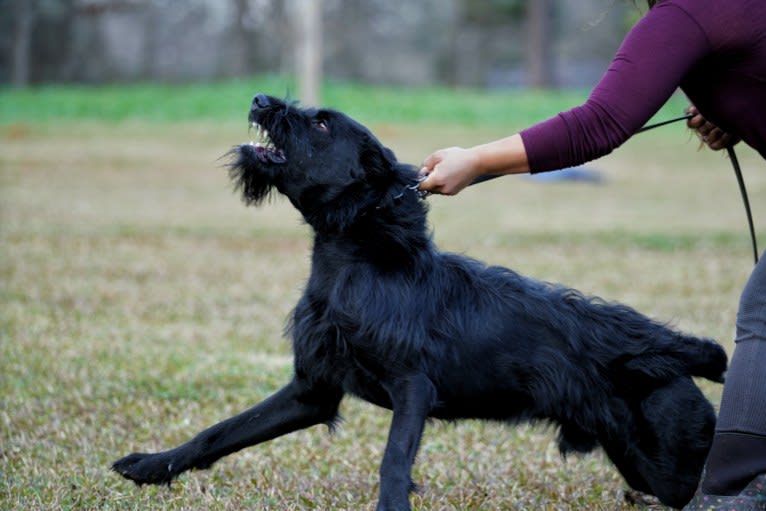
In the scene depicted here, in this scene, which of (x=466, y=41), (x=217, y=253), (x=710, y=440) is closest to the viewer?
(x=710, y=440)

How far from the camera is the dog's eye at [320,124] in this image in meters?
3.65

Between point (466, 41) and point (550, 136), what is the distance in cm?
4775

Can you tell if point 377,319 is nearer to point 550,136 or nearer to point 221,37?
point 550,136

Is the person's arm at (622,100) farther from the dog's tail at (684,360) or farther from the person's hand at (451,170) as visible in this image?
the dog's tail at (684,360)

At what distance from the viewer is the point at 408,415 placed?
3.36 m

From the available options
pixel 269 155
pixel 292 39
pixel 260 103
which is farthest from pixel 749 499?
pixel 292 39

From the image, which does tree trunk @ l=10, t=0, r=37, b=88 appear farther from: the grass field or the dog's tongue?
the dog's tongue

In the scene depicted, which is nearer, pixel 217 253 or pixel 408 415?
pixel 408 415

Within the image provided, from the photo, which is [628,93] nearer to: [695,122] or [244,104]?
[695,122]

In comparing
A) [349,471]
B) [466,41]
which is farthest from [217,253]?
[466,41]

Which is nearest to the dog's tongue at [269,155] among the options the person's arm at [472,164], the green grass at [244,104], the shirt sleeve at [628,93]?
the person's arm at [472,164]

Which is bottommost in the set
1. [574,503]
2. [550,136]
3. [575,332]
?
[574,503]

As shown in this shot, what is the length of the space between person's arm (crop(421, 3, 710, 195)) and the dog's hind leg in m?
1.26

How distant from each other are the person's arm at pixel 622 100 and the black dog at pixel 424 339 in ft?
2.17
